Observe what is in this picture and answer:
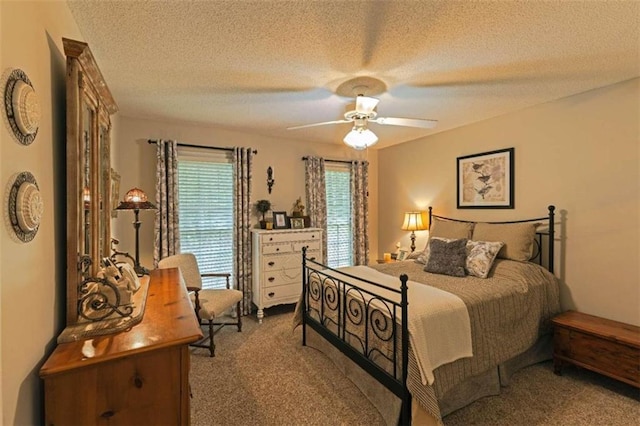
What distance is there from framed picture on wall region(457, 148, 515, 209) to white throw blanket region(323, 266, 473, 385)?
192cm

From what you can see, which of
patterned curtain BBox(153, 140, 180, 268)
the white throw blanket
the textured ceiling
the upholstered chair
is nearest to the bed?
the white throw blanket

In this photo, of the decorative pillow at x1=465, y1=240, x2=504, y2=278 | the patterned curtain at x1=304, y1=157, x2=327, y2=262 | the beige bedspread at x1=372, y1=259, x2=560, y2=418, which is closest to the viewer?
the beige bedspread at x1=372, y1=259, x2=560, y2=418

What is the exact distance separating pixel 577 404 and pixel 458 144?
3.00 metres

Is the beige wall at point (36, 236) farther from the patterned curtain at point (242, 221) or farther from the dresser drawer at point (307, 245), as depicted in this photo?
the dresser drawer at point (307, 245)

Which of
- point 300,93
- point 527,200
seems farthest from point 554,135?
point 300,93

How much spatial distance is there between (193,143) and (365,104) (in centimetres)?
252

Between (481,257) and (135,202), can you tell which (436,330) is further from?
(135,202)

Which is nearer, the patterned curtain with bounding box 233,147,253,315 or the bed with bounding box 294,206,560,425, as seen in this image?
the bed with bounding box 294,206,560,425

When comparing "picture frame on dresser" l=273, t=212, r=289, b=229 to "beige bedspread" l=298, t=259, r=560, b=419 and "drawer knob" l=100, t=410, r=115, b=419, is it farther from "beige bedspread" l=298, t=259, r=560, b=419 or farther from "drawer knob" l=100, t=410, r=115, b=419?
"drawer knob" l=100, t=410, r=115, b=419

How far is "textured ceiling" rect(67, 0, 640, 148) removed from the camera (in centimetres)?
167

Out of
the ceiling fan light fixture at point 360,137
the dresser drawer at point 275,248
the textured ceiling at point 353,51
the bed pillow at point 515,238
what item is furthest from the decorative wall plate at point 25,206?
the bed pillow at point 515,238

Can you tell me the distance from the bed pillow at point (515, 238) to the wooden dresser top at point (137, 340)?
3036mm

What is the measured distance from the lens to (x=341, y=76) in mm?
2469

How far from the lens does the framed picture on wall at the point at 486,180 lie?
3.52m
